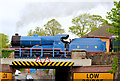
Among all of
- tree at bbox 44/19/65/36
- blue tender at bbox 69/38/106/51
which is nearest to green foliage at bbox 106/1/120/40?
blue tender at bbox 69/38/106/51

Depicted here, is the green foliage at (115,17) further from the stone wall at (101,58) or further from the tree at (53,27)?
the tree at (53,27)

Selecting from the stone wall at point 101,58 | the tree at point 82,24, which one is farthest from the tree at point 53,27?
the stone wall at point 101,58

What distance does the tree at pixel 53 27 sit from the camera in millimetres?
35969

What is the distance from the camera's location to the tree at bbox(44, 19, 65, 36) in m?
36.0

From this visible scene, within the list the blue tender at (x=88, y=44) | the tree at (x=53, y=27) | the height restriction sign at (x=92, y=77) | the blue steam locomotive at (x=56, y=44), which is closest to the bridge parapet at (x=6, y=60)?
the blue steam locomotive at (x=56, y=44)

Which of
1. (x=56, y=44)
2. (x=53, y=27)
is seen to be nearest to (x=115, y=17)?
(x=56, y=44)

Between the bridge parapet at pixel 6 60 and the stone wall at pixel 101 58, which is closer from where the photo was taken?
the bridge parapet at pixel 6 60

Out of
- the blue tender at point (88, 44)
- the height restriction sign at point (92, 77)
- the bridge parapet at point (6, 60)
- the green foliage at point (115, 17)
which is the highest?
the green foliage at point (115, 17)

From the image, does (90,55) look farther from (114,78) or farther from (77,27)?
(77,27)

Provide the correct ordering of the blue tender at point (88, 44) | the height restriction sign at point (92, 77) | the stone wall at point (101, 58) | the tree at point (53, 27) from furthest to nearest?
the tree at point (53, 27)
the blue tender at point (88, 44)
the stone wall at point (101, 58)
the height restriction sign at point (92, 77)

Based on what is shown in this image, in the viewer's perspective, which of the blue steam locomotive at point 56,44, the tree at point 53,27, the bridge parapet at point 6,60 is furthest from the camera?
the tree at point 53,27

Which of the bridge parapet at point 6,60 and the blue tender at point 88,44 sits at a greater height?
the blue tender at point 88,44

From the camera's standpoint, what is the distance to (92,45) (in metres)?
18.9

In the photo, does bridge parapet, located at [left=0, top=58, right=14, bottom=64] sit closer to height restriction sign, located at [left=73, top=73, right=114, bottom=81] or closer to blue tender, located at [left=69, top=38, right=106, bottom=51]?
height restriction sign, located at [left=73, top=73, right=114, bottom=81]
